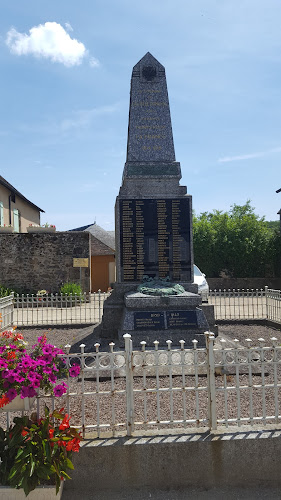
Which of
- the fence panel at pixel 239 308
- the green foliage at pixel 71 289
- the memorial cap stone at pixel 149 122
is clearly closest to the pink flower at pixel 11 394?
the memorial cap stone at pixel 149 122

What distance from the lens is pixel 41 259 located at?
1842 centimetres

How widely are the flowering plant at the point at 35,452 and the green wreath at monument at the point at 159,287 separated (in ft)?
14.3

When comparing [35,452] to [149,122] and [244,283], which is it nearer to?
[149,122]

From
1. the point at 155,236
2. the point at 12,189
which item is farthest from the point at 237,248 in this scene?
the point at 155,236

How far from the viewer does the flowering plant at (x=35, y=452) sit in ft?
9.31

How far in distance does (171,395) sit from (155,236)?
518cm

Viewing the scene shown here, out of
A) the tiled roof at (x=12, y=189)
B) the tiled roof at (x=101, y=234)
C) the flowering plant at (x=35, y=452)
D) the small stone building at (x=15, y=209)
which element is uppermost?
the tiled roof at (x=12, y=189)

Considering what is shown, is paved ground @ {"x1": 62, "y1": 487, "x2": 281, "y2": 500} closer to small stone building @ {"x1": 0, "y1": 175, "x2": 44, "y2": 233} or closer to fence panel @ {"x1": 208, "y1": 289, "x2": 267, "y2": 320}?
fence panel @ {"x1": 208, "y1": 289, "x2": 267, "y2": 320}

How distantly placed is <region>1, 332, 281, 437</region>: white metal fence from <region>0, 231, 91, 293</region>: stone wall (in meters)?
12.2

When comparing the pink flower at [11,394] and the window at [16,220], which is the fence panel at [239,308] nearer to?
the pink flower at [11,394]

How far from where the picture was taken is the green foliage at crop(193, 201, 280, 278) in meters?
24.7

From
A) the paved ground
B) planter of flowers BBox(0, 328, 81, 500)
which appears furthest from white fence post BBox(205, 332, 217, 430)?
planter of flowers BBox(0, 328, 81, 500)

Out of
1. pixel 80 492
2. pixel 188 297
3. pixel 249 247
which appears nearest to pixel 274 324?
pixel 188 297

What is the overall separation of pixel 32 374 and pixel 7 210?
874 inches
